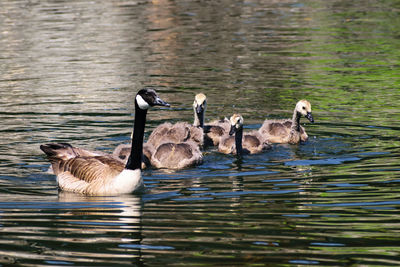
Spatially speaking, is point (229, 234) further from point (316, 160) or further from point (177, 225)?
point (316, 160)

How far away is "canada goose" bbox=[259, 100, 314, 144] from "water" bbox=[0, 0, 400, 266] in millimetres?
230

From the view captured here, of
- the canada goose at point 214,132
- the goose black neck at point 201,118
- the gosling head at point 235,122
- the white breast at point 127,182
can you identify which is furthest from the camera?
the canada goose at point 214,132

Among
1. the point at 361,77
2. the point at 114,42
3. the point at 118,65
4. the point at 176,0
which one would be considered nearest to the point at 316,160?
the point at 361,77

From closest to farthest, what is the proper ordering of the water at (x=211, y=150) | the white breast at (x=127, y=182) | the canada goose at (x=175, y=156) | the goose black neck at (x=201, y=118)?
1. the water at (x=211, y=150)
2. the white breast at (x=127, y=182)
3. the canada goose at (x=175, y=156)
4. the goose black neck at (x=201, y=118)

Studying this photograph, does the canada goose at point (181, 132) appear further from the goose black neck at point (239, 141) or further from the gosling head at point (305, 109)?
the gosling head at point (305, 109)

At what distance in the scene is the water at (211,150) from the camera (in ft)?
28.3

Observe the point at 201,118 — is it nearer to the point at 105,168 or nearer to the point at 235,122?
the point at 235,122

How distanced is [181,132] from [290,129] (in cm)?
223

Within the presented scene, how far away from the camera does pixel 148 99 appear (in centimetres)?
1140

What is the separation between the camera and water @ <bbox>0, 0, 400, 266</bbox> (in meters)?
8.63

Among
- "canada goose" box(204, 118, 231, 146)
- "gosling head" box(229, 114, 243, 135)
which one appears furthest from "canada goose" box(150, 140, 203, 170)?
"canada goose" box(204, 118, 231, 146)

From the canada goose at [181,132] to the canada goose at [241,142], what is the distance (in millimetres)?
793

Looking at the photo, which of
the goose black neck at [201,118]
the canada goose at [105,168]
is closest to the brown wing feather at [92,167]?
the canada goose at [105,168]

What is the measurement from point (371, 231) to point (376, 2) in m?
33.8
